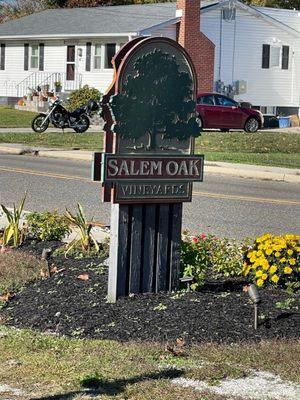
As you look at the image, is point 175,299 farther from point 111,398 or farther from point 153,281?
point 111,398

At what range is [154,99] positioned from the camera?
24.5 ft

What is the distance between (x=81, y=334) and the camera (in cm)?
666

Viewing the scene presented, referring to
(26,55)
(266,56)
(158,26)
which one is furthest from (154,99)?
(26,55)

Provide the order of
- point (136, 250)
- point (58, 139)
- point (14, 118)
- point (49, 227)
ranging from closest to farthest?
point (136, 250) → point (49, 227) → point (58, 139) → point (14, 118)

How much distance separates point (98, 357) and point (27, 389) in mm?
700

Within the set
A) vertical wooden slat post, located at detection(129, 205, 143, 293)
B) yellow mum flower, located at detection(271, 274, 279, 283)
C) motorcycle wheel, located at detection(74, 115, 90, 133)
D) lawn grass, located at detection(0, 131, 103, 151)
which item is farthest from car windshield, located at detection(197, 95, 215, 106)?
vertical wooden slat post, located at detection(129, 205, 143, 293)

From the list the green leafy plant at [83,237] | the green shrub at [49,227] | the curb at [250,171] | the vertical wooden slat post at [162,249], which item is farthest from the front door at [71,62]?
the vertical wooden slat post at [162,249]

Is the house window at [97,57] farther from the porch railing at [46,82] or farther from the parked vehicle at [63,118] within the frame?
the parked vehicle at [63,118]

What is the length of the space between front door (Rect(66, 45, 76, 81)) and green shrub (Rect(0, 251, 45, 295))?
39.8 meters

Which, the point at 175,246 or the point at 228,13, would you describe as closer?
the point at 175,246

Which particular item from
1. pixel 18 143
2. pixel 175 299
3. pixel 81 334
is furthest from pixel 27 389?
pixel 18 143

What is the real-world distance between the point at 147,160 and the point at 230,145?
20.1 meters

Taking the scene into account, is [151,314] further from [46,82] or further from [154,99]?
[46,82]

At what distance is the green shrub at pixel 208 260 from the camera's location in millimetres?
7879
